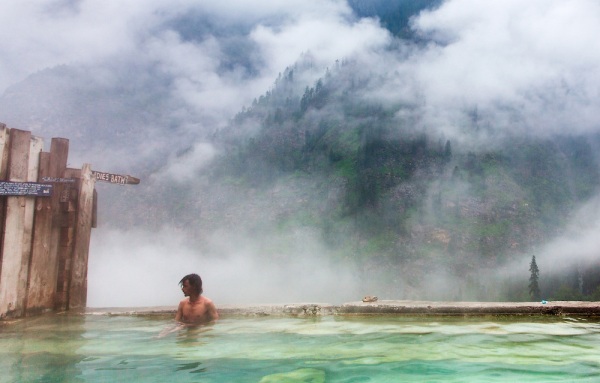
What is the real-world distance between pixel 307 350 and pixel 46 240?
5.11 metres

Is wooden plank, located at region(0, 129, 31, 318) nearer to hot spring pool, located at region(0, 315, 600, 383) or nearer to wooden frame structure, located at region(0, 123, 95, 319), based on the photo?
wooden frame structure, located at region(0, 123, 95, 319)

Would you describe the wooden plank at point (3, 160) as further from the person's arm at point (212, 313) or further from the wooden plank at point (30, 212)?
the person's arm at point (212, 313)

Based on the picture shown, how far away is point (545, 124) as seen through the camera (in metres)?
186

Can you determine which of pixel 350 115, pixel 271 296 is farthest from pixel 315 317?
pixel 350 115

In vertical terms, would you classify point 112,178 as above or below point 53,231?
above

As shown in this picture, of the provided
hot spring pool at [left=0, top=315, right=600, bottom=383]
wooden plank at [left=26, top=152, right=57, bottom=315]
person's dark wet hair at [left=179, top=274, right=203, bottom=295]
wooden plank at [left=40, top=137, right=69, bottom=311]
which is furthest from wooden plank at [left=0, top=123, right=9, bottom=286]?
person's dark wet hair at [left=179, top=274, right=203, bottom=295]

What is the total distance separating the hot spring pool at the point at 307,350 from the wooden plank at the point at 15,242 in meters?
0.43

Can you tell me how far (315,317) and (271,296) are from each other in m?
114

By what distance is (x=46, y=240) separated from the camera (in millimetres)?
8109

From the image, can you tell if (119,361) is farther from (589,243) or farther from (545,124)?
(545,124)

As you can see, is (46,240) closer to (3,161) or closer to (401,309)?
(3,161)

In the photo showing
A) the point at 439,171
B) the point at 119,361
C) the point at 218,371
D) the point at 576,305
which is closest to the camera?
the point at 218,371

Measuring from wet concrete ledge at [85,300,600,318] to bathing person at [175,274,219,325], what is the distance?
0.76m

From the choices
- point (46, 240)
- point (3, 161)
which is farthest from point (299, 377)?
point (3, 161)
